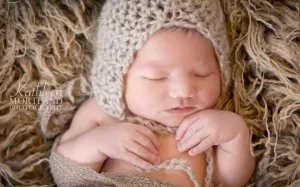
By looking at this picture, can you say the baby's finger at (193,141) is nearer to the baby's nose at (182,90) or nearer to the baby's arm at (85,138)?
the baby's nose at (182,90)

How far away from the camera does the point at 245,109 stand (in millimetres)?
1413

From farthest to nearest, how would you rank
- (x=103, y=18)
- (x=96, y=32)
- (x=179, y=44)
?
(x=96, y=32), (x=103, y=18), (x=179, y=44)

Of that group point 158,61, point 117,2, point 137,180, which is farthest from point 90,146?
point 117,2

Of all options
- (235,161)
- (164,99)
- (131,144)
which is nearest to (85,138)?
(131,144)

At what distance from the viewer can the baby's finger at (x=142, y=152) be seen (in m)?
1.25

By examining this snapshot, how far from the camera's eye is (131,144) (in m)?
1.26

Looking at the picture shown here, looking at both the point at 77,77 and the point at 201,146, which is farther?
the point at 77,77

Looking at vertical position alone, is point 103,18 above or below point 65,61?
above

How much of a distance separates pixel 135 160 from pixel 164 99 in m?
0.17

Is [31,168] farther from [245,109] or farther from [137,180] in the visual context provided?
[245,109]

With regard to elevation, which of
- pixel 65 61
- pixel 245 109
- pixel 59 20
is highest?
pixel 59 20

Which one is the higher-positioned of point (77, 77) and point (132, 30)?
point (132, 30)

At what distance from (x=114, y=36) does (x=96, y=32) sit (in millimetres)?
186

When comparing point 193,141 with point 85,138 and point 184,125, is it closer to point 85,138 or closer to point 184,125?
point 184,125
